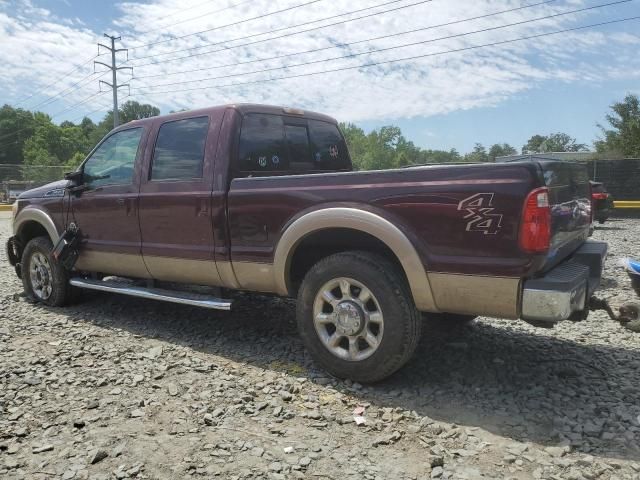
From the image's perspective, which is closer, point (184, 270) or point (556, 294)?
point (556, 294)

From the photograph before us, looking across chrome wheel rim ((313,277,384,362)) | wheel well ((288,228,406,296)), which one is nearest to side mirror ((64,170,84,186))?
wheel well ((288,228,406,296))

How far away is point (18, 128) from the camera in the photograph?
102m

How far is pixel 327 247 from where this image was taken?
4035 millimetres

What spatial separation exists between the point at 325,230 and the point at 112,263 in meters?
2.59

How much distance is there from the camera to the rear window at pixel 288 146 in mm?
4422

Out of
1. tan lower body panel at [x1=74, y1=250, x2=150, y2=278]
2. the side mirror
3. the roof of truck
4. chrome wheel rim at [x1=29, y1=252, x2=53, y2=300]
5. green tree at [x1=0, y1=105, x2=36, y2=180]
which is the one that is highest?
green tree at [x1=0, y1=105, x2=36, y2=180]

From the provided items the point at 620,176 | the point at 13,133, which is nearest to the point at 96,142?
the point at 13,133

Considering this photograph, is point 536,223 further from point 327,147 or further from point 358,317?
point 327,147

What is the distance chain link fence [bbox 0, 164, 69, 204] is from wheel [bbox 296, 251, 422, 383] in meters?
28.1

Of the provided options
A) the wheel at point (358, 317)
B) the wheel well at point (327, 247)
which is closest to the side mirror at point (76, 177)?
the wheel well at point (327, 247)

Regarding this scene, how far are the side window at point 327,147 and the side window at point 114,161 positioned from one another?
1.66 meters

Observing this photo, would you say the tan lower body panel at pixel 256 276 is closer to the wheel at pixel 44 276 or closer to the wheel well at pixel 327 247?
the wheel well at pixel 327 247

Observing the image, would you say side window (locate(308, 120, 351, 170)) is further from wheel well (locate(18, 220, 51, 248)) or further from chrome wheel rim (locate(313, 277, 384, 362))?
wheel well (locate(18, 220, 51, 248))

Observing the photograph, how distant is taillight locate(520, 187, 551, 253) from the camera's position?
9.58 feet
